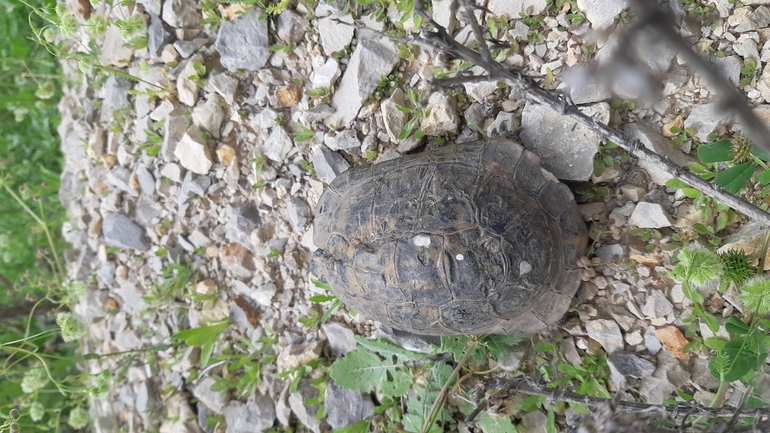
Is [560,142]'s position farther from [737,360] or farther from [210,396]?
[210,396]

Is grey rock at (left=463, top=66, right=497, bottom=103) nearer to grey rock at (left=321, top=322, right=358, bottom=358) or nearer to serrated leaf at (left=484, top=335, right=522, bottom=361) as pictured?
serrated leaf at (left=484, top=335, right=522, bottom=361)

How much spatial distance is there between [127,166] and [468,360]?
219 centimetres

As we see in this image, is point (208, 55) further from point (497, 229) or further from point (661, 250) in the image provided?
point (661, 250)

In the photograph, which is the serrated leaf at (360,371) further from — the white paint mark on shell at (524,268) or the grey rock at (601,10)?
the grey rock at (601,10)

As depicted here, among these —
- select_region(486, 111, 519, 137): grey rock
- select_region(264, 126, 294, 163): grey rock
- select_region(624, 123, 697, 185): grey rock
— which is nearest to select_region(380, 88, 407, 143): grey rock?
select_region(486, 111, 519, 137): grey rock

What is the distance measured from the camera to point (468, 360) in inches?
81.7

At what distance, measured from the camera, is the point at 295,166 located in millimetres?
2336

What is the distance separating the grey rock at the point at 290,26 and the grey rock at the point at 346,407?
169cm

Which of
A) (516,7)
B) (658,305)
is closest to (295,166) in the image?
(516,7)

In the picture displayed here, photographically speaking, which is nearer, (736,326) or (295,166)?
(736,326)

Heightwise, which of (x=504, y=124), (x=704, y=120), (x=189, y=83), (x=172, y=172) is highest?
(x=704, y=120)

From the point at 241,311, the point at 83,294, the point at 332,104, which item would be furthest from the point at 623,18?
the point at 83,294

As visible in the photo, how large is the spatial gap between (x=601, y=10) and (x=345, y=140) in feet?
3.74

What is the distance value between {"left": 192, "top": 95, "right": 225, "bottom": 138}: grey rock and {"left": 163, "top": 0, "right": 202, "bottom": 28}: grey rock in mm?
400
